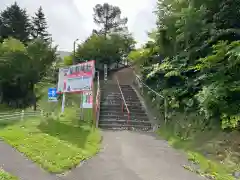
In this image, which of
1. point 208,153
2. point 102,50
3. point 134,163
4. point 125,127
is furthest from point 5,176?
point 102,50

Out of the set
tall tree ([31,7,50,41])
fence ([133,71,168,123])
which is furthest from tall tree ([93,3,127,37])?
fence ([133,71,168,123])

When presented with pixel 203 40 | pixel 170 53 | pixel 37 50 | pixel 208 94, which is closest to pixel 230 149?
pixel 208 94

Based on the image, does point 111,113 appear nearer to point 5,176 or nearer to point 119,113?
point 119,113

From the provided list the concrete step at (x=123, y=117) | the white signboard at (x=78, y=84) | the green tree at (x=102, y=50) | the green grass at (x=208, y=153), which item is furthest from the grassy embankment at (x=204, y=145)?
the green tree at (x=102, y=50)

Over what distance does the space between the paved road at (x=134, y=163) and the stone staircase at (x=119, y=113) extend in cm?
255

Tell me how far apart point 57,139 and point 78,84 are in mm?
4646

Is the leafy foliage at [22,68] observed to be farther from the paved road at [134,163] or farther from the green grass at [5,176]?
the green grass at [5,176]

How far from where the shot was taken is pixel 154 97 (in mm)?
18109

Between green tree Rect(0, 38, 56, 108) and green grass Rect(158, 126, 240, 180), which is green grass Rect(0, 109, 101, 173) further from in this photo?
green tree Rect(0, 38, 56, 108)

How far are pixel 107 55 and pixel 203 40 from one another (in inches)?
739

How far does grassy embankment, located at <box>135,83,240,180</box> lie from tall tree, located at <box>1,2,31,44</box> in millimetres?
29226

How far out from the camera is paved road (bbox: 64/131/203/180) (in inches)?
328

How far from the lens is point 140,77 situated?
74.0 ft

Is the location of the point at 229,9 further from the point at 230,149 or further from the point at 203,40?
the point at 230,149
